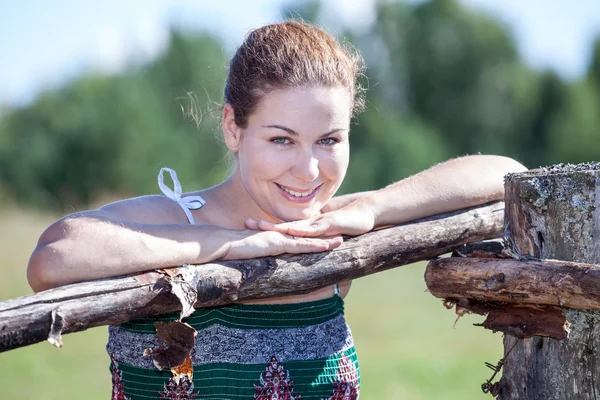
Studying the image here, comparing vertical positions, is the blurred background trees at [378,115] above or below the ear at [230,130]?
above

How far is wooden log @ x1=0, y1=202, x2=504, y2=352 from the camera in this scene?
193 cm

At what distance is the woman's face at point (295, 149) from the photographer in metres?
2.76

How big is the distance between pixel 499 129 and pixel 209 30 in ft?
58.1

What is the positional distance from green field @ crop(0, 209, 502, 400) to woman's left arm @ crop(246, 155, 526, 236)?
4923mm

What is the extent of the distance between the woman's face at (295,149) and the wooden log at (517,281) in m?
0.52

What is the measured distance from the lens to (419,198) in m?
3.04

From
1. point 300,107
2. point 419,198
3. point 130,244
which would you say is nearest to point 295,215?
point 300,107

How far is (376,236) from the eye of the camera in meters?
2.82

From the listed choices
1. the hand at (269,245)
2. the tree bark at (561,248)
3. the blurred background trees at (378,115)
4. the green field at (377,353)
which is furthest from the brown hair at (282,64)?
the blurred background trees at (378,115)

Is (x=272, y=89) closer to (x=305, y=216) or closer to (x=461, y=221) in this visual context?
(x=305, y=216)

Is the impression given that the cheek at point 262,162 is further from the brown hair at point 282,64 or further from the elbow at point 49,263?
the elbow at point 49,263

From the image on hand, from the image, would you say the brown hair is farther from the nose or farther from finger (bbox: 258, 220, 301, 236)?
finger (bbox: 258, 220, 301, 236)

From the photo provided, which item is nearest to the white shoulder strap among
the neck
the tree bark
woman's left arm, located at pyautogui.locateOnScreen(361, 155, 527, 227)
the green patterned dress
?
the green patterned dress

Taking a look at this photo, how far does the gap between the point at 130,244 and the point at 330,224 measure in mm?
765
